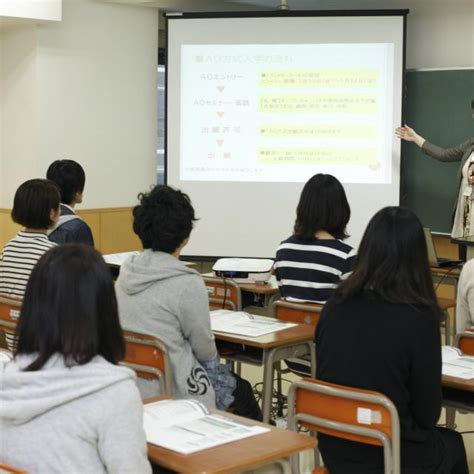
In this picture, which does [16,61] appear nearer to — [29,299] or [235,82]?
[235,82]

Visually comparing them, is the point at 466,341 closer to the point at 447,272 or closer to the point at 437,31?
the point at 447,272

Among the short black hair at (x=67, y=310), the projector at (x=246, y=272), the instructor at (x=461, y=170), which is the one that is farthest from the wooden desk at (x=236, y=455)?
the instructor at (x=461, y=170)

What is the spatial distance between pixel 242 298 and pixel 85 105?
3208mm

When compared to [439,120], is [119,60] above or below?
above

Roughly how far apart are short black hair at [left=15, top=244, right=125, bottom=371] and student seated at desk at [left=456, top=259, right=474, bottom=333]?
2.32m

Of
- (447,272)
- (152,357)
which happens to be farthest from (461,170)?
(152,357)

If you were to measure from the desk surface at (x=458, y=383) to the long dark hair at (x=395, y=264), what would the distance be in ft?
1.14

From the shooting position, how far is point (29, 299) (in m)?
1.76

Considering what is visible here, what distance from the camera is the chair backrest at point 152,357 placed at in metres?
3.04

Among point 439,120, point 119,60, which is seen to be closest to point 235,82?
point 119,60

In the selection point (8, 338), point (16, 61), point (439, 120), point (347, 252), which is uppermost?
point (16, 61)

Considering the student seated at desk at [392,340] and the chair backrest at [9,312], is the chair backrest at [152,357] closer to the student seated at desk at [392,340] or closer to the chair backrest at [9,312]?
the student seated at desk at [392,340]

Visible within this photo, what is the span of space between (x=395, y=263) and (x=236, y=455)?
861 mm

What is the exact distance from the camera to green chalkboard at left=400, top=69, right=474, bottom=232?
22.8ft
